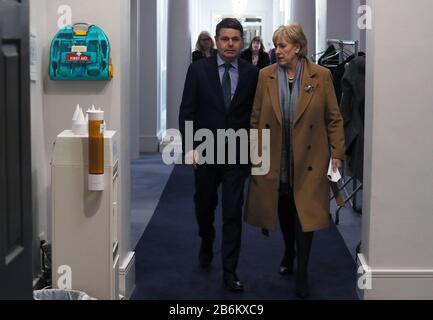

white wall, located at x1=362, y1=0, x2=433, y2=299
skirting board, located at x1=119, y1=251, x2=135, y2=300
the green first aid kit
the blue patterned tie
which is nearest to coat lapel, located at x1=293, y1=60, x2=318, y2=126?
white wall, located at x1=362, y1=0, x2=433, y2=299

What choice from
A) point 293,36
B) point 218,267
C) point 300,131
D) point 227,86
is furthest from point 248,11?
point 300,131

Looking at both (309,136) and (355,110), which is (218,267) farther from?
(355,110)

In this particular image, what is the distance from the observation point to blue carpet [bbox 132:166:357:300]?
14.2ft

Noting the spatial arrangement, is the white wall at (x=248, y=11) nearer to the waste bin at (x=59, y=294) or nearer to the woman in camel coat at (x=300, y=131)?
the woman in camel coat at (x=300, y=131)

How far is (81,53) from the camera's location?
12.7 feet

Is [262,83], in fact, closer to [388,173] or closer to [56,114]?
[388,173]

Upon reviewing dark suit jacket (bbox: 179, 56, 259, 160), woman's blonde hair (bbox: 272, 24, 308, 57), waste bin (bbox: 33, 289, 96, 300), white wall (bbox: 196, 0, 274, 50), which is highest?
white wall (bbox: 196, 0, 274, 50)

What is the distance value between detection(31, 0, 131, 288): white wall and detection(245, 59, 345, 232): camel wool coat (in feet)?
2.73

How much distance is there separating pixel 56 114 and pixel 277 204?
1.33 meters

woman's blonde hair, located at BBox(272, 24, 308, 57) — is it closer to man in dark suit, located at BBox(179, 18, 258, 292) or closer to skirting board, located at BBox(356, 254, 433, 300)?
man in dark suit, located at BBox(179, 18, 258, 292)

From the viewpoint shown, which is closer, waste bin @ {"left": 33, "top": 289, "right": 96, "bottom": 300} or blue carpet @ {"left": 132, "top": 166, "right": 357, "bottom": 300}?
waste bin @ {"left": 33, "top": 289, "right": 96, "bottom": 300}

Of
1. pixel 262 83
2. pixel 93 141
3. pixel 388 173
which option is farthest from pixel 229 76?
pixel 93 141

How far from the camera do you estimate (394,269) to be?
4.11 meters

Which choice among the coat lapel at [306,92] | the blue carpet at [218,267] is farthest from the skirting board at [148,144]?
the coat lapel at [306,92]
